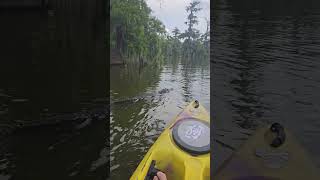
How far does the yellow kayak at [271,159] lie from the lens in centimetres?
41

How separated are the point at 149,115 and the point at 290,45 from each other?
15.1 ft

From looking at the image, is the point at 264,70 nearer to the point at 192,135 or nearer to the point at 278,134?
the point at 278,134

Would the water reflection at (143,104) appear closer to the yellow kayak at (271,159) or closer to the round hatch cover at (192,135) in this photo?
the round hatch cover at (192,135)

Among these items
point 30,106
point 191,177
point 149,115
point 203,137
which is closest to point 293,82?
point 30,106

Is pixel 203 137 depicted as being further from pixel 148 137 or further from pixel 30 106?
pixel 148 137

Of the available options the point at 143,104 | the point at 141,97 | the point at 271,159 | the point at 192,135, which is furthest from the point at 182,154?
the point at 141,97

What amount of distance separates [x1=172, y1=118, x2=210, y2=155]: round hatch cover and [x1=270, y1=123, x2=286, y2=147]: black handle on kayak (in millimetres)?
1293

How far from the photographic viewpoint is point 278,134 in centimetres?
42

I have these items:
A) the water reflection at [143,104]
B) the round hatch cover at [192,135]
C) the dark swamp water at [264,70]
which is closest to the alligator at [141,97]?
the water reflection at [143,104]

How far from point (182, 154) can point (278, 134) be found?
139 cm

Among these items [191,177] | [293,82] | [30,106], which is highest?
[293,82]

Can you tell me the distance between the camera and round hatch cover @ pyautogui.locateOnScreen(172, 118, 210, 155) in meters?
1.77

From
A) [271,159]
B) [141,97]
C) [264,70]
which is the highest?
[264,70]

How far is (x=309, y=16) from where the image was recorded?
0.40m
